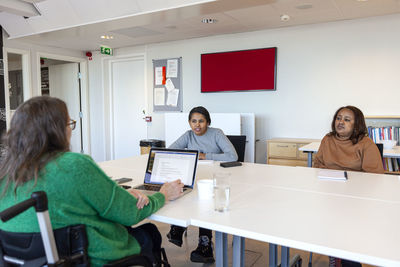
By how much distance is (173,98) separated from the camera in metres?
5.82

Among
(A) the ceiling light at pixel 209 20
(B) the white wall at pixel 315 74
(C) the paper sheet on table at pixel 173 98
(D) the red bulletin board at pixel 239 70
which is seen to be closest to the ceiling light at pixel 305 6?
(B) the white wall at pixel 315 74

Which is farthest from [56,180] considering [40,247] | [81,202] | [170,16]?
[170,16]

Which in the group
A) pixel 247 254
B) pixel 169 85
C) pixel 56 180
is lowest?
pixel 247 254

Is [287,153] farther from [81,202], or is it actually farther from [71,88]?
[71,88]

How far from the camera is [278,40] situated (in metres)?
4.82

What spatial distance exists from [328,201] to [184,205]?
70 centimetres

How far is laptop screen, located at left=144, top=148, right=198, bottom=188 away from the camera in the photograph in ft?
5.85

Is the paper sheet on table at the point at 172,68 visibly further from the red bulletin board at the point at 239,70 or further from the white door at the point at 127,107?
the white door at the point at 127,107

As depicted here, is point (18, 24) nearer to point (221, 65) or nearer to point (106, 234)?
point (221, 65)

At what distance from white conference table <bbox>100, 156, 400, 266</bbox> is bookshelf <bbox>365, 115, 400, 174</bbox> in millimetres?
1919

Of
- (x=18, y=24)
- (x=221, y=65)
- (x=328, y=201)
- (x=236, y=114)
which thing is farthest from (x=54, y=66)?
(x=328, y=201)

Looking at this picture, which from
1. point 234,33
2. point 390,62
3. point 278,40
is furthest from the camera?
point 234,33

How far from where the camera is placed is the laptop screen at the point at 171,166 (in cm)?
178

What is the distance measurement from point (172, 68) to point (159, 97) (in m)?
0.60
